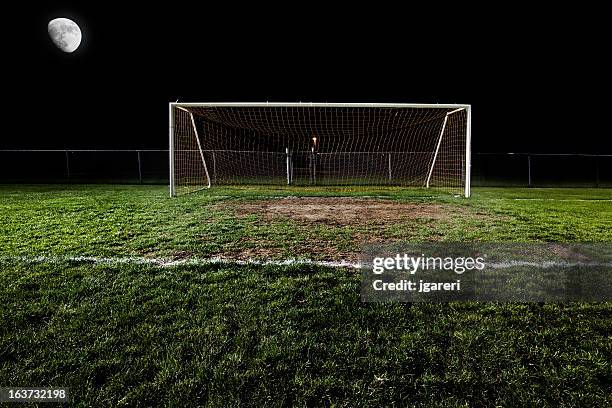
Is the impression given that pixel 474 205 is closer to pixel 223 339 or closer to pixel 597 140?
pixel 223 339

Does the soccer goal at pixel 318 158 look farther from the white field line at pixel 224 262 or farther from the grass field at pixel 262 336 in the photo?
the grass field at pixel 262 336

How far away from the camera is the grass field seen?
99.3 inches

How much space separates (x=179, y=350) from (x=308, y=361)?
89 centimetres

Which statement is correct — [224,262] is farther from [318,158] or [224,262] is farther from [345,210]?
[318,158]

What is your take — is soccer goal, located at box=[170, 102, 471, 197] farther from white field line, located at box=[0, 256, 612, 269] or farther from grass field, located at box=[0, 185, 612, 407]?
grass field, located at box=[0, 185, 612, 407]

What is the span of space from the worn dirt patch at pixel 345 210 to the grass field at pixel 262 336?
194 centimetres

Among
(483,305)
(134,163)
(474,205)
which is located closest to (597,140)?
(474,205)

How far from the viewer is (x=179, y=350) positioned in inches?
116

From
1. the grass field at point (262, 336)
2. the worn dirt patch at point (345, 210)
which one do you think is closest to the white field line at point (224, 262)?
the grass field at point (262, 336)

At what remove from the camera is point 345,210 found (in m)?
8.91

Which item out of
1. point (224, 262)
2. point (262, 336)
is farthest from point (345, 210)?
point (262, 336)

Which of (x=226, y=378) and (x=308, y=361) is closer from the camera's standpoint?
(x=226, y=378)

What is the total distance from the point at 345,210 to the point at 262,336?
19.5 feet

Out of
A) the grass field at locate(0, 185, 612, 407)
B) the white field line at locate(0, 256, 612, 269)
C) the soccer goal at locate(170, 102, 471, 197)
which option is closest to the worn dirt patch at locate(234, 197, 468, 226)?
the grass field at locate(0, 185, 612, 407)
